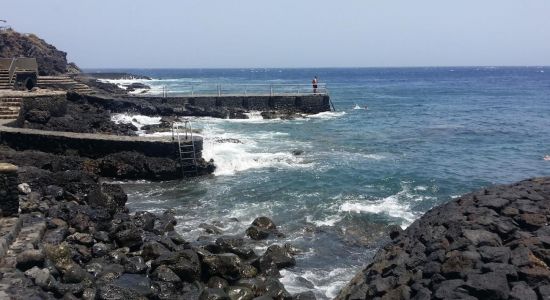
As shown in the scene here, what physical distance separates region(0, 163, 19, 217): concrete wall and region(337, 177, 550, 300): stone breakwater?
274 inches

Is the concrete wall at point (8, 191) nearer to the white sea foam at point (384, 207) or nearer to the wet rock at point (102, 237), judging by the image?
the wet rock at point (102, 237)

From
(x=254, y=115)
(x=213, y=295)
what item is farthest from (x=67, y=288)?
(x=254, y=115)

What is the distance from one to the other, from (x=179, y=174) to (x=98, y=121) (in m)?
8.53

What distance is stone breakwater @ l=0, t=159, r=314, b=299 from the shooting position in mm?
8688

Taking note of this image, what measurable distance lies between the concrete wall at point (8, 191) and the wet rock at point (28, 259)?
7.10 ft

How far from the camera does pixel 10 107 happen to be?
21.1m

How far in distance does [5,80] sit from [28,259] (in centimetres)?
2422

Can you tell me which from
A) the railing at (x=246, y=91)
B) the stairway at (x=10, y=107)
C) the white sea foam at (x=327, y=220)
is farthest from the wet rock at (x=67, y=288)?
the railing at (x=246, y=91)

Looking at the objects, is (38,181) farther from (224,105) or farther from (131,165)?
(224,105)

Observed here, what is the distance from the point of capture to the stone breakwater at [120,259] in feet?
28.5

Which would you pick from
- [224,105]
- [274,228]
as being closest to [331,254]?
[274,228]

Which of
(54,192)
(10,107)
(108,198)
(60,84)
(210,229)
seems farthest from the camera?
(60,84)

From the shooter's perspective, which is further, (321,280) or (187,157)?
(187,157)

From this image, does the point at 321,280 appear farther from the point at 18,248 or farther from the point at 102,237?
the point at 18,248
